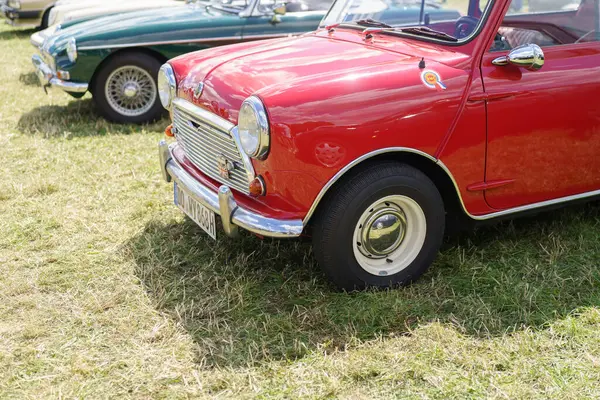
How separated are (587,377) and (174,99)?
2.50 metres

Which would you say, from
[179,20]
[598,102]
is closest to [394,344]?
[598,102]

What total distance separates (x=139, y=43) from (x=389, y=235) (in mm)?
4065

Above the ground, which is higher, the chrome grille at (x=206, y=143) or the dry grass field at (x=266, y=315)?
the chrome grille at (x=206, y=143)

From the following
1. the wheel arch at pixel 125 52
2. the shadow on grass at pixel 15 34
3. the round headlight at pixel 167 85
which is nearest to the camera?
the round headlight at pixel 167 85

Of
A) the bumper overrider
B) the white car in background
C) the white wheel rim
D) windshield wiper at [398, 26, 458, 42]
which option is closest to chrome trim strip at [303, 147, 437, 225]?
the white wheel rim

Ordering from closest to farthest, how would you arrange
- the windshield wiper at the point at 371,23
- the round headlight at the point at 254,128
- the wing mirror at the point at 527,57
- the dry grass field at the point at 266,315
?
the dry grass field at the point at 266,315
the round headlight at the point at 254,128
the wing mirror at the point at 527,57
the windshield wiper at the point at 371,23

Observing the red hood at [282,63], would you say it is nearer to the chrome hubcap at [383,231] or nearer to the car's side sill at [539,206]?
the chrome hubcap at [383,231]

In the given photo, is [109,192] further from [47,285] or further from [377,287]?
[377,287]

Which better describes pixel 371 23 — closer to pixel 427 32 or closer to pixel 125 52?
pixel 427 32

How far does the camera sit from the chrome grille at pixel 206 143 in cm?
320

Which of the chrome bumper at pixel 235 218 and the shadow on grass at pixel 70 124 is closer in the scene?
the chrome bumper at pixel 235 218

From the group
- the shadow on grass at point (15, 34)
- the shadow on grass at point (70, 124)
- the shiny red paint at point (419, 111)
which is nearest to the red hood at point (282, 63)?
the shiny red paint at point (419, 111)

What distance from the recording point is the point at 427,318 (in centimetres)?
313

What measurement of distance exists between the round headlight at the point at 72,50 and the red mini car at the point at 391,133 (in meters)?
2.86
